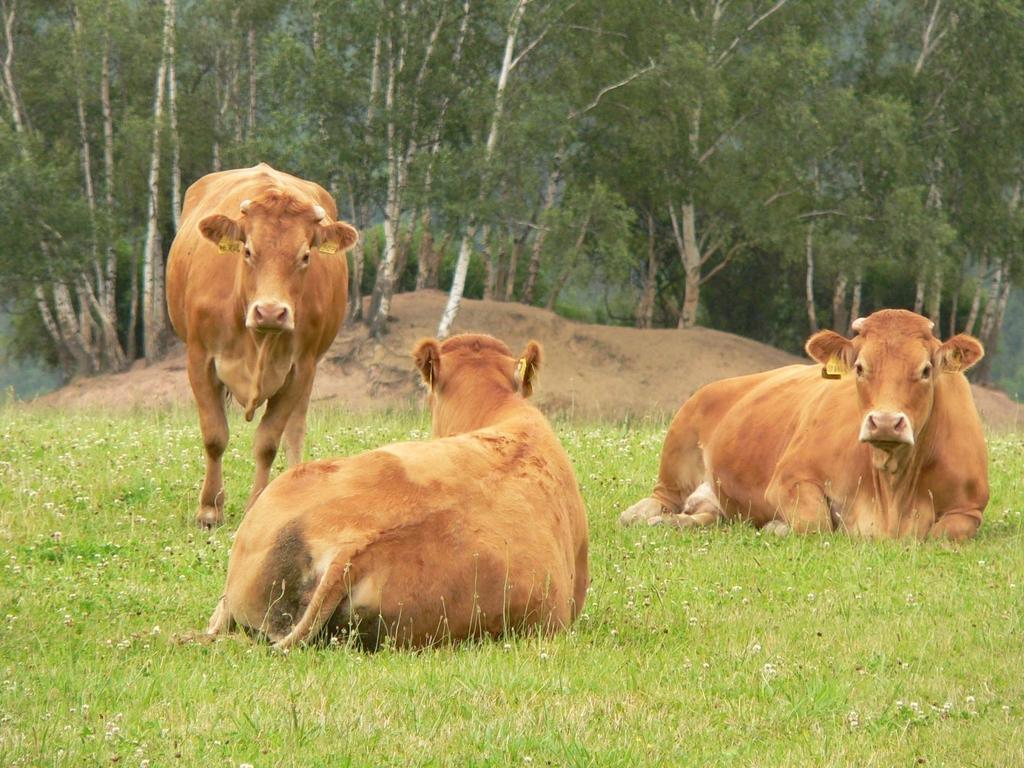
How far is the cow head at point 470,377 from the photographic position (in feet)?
27.2

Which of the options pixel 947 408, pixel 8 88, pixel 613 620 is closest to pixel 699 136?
pixel 8 88

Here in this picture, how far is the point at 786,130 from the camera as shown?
151 ft

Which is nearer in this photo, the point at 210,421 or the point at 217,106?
the point at 210,421

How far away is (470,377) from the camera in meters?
8.43

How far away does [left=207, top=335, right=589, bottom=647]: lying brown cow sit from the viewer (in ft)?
21.6

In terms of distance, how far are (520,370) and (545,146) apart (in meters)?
34.4

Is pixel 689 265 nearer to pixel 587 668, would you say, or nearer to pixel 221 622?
pixel 221 622

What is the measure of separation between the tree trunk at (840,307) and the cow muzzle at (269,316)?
1616 inches

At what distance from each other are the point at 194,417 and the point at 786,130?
2922 cm

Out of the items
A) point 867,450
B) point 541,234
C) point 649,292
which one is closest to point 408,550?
point 867,450

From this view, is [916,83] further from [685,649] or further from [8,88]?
[685,649]

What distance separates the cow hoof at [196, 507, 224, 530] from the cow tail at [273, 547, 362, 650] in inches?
190

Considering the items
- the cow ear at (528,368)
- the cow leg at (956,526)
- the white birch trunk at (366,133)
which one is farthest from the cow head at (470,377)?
the white birch trunk at (366,133)

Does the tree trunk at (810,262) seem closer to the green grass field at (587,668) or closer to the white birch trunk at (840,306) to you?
the white birch trunk at (840,306)
